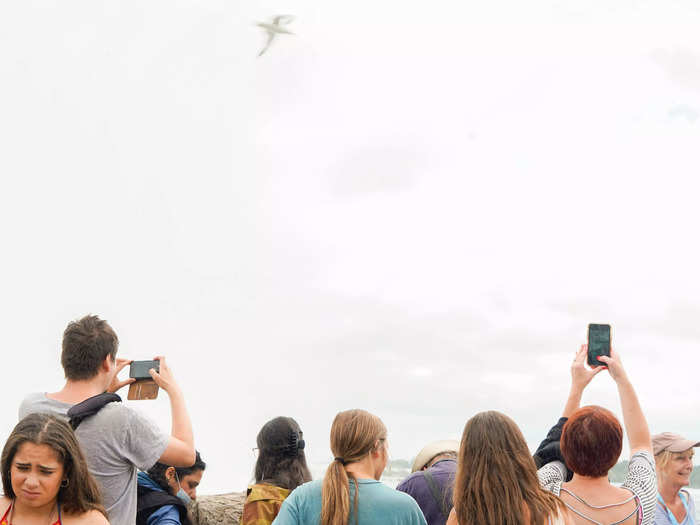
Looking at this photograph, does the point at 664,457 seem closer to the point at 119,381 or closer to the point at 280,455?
the point at 280,455

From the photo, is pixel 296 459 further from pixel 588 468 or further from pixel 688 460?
pixel 688 460

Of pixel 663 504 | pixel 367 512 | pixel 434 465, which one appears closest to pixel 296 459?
pixel 434 465

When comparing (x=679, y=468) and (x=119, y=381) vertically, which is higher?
(x=119, y=381)

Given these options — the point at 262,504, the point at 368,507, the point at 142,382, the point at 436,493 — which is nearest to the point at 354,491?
the point at 368,507

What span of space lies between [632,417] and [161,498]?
15.7ft

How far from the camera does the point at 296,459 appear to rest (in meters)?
8.45

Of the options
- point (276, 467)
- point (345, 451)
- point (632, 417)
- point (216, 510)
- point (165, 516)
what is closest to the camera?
point (345, 451)

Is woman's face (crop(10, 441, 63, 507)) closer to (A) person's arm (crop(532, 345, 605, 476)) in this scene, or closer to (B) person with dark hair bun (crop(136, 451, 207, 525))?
(B) person with dark hair bun (crop(136, 451, 207, 525))

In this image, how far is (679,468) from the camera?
8656 mm

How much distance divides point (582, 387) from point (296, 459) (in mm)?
3178

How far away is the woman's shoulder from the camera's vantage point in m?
6.13

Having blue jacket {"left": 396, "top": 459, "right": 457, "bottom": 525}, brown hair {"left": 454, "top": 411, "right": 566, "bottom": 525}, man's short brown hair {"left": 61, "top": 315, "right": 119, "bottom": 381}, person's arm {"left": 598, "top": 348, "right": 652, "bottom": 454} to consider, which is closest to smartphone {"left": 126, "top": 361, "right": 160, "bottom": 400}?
man's short brown hair {"left": 61, "top": 315, "right": 119, "bottom": 381}

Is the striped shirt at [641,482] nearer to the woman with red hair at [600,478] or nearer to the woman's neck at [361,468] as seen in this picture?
the woman with red hair at [600,478]

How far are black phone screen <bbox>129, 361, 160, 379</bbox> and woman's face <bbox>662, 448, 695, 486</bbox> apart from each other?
230 inches
